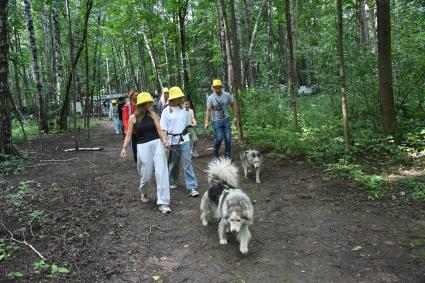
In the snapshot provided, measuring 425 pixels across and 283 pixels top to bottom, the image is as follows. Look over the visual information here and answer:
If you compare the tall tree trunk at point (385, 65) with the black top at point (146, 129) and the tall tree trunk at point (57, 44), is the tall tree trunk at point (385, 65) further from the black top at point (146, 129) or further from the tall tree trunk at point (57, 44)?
the tall tree trunk at point (57, 44)

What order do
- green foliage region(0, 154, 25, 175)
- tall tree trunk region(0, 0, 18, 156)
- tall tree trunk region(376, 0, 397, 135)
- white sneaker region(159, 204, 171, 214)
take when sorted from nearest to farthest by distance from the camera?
white sneaker region(159, 204, 171, 214) < tall tree trunk region(376, 0, 397, 135) < green foliage region(0, 154, 25, 175) < tall tree trunk region(0, 0, 18, 156)

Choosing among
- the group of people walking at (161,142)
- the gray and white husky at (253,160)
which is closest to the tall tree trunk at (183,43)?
the group of people walking at (161,142)

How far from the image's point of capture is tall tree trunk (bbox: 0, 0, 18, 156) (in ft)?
35.3

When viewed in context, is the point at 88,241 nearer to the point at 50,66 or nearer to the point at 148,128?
the point at 148,128

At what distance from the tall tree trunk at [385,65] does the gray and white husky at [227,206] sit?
532 cm

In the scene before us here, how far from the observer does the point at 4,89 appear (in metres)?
11.0

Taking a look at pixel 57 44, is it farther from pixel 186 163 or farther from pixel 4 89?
pixel 186 163

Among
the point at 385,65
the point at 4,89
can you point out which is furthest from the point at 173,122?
the point at 4,89

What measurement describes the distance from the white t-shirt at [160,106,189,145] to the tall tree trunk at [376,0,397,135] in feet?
16.8

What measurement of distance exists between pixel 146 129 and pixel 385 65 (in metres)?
6.09

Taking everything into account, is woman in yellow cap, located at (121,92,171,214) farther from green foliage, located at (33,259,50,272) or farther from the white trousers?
green foliage, located at (33,259,50,272)

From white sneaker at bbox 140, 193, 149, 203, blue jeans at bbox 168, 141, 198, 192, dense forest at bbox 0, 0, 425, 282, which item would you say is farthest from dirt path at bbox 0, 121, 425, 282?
blue jeans at bbox 168, 141, 198, 192

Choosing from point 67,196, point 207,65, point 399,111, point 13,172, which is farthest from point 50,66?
point 399,111

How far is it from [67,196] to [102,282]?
3.96 metres
